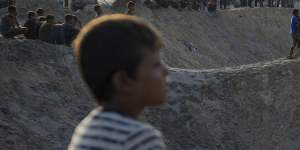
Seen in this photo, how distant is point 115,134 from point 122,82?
0.20 metres

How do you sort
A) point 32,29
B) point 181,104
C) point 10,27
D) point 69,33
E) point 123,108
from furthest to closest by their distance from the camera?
point 32,29 → point 10,27 → point 69,33 → point 181,104 → point 123,108

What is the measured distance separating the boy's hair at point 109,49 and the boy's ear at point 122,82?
0.01 meters

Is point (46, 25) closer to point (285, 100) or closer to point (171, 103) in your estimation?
point (171, 103)

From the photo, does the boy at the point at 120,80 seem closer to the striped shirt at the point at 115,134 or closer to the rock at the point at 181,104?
the striped shirt at the point at 115,134

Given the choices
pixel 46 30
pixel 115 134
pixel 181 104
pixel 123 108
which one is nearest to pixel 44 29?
pixel 46 30

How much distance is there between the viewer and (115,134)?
88.8 inches

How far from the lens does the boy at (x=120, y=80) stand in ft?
7.47

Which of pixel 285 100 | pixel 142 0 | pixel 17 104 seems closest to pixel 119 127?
pixel 17 104

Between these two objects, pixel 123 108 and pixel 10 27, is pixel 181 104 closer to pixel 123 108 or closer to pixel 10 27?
pixel 10 27

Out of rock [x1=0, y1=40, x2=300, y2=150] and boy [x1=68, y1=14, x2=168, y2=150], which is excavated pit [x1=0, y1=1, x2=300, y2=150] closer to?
rock [x1=0, y1=40, x2=300, y2=150]

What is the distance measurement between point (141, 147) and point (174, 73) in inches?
434

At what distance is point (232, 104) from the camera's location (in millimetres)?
13141

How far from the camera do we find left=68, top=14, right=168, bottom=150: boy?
2.28 m

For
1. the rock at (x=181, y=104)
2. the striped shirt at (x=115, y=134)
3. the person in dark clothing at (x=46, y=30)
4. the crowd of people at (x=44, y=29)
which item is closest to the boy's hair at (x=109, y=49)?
the striped shirt at (x=115, y=134)
